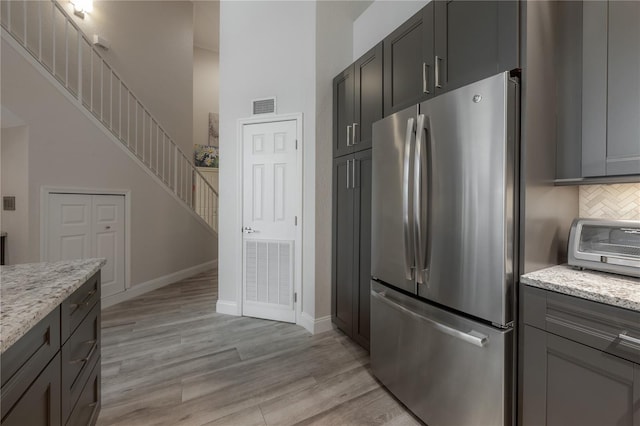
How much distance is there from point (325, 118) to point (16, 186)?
310 centimetres

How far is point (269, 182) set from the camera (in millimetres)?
3217

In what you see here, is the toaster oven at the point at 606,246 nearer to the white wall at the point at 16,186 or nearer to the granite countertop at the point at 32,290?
the granite countertop at the point at 32,290

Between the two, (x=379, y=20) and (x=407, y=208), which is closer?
(x=407, y=208)

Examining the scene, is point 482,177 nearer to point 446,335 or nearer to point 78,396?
point 446,335

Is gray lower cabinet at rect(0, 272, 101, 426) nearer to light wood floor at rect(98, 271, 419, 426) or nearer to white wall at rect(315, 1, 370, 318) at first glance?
light wood floor at rect(98, 271, 419, 426)

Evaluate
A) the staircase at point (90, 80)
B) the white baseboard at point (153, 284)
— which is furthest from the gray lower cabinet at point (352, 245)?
the staircase at point (90, 80)

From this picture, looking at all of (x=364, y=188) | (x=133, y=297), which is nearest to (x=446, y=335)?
(x=364, y=188)

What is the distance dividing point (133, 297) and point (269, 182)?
8.47 feet

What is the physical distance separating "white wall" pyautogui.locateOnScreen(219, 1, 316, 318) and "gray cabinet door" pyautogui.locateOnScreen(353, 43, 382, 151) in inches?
20.9

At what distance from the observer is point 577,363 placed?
1163mm

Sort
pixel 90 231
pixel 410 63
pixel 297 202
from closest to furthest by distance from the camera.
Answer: pixel 410 63, pixel 297 202, pixel 90 231

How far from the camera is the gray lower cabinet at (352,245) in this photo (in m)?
2.46

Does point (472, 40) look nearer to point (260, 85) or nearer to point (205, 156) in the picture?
point (260, 85)

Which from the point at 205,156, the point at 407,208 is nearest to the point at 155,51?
the point at 205,156
